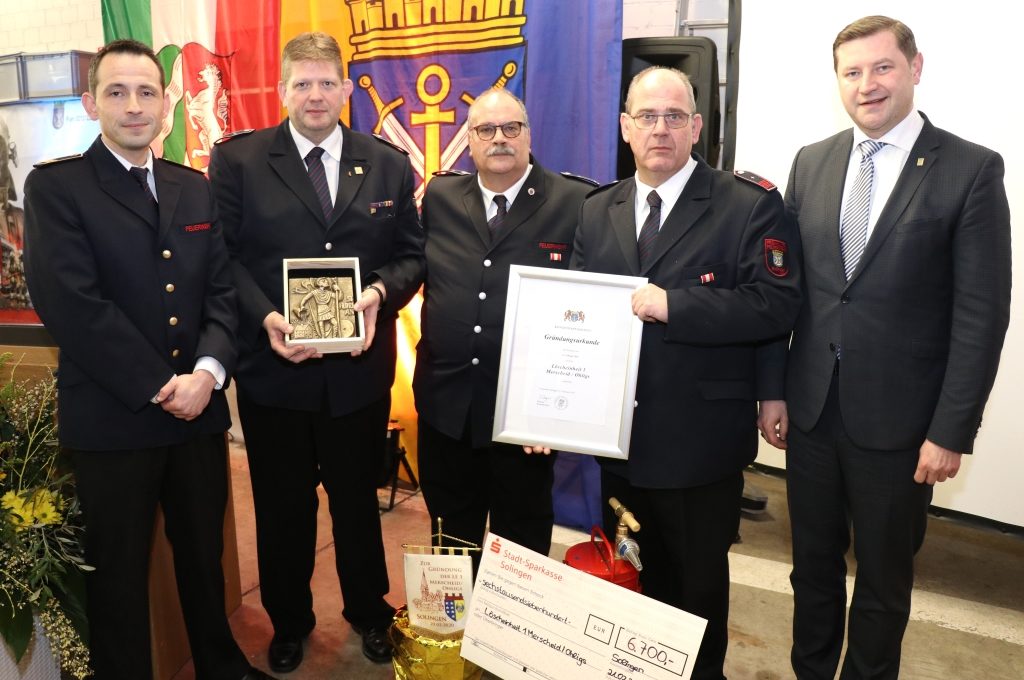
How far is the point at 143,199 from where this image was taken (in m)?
1.98

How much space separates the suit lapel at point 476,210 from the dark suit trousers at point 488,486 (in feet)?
2.03

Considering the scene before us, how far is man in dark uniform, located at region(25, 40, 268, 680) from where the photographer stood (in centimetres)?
187

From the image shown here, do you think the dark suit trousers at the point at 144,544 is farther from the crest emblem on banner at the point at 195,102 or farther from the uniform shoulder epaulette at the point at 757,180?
the crest emblem on banner at the point at 195,102

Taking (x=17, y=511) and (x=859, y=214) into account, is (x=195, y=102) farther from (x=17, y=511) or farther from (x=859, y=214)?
(x=859, y=214)

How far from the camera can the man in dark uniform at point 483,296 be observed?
230 cm

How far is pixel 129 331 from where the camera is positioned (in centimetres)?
189

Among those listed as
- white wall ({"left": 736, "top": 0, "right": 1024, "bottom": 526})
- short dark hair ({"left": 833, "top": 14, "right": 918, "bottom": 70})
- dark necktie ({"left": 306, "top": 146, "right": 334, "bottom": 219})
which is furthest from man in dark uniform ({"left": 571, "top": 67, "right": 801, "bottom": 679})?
white wall ({"left": 736, "top": 0, "right": 1024, "bottom": 526})

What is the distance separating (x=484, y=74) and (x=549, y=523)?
2.17 metres

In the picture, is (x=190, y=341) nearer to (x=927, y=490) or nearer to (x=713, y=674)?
(x=713, y=674)

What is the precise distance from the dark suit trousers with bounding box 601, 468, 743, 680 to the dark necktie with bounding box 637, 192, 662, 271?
2.05 ft

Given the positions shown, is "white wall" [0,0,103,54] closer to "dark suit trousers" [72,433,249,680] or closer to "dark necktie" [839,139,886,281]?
"dark suit trousers" [72,433,249,680]

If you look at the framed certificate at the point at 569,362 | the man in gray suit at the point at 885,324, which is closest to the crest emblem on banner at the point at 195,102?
the framed certificate at the point at 569,362
